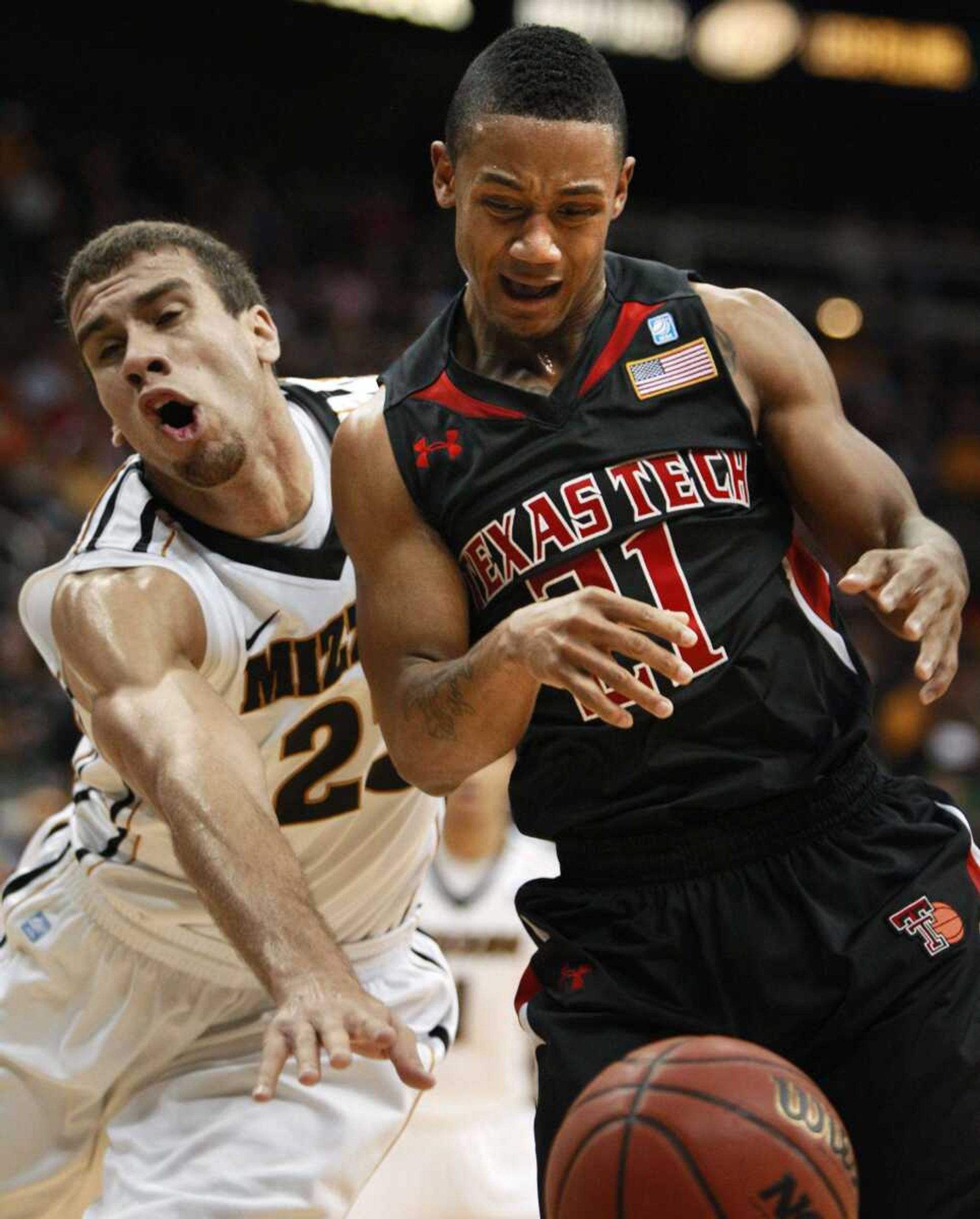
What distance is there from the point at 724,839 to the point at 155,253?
6.88 feet

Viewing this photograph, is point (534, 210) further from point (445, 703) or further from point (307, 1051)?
point (307, 1051)

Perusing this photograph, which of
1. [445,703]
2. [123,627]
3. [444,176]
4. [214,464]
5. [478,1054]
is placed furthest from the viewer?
[478,1054]

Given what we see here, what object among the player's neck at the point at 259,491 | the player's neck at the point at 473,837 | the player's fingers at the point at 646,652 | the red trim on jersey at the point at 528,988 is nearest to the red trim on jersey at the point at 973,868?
the red trim on jersey at the point at 528,988

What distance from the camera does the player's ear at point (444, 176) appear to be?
3.50 meters

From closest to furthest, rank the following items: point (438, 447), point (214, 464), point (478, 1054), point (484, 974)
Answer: point (438, 447) < point (214, 464) < point (478, 1054) < point (484, 974)

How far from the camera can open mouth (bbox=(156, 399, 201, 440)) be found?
162 inches

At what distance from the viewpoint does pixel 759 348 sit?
3.48 m

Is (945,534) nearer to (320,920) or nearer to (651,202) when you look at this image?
(320,920)

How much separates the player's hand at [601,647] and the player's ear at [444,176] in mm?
1027

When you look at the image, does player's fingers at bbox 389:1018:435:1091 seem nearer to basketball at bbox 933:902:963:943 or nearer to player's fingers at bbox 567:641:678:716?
player's fingers at bbox 567:641:678:716

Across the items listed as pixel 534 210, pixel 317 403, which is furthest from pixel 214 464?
pixel 534 210

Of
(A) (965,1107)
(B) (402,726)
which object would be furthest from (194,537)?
(A) (965,1107)

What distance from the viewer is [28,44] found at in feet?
53.8

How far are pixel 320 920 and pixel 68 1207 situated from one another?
5.17 ft
